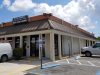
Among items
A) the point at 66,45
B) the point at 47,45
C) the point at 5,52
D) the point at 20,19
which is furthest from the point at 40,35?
the point at 66,45

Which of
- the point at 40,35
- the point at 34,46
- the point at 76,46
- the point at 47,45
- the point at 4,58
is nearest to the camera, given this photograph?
the point at 4,58

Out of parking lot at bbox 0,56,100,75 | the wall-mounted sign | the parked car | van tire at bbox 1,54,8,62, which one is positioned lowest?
parking lot at bbox 0,56,100,75

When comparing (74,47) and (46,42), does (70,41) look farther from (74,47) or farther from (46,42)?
(46,42)

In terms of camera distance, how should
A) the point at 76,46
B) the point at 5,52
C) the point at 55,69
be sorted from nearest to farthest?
the point at 55,69 → the point at 5,52 → the point at 76,46

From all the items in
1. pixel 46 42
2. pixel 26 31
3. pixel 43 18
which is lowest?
pixel 46 42

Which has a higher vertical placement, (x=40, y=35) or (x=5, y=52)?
(x=40, y=35)

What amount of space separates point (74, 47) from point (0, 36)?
11.9 metres

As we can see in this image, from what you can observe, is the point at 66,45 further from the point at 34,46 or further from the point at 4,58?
the point at 4,58

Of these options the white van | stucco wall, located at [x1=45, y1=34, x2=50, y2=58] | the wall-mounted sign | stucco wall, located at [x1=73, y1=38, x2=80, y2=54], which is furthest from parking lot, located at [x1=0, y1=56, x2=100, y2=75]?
stucco wall, located at [x1=73, y1=38, x2=80, y2=54]

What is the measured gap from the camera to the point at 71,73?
11961 millimetres

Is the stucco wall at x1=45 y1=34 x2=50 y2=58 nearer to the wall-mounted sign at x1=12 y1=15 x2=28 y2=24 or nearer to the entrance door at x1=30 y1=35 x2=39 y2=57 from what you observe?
the entrance door at x1=30 y1=35 x2=39 y2=57

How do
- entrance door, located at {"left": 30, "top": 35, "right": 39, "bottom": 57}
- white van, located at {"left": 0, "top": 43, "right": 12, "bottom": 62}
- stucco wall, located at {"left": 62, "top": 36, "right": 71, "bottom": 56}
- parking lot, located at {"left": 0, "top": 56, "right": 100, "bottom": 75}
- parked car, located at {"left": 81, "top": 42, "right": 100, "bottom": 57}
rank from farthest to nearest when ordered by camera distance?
stucco wall, located at {"left": 62, "top": 36, "right": 71, "bottom": 56}, parked car, located at {"left": 81, "top": 42, "right": 100, "bottom": 57}, entrance door, located at {"left": 30, "top": 35, "right": 39, "bottom": 57}, white van, located at {"left": 0, "top": 43, "right": 12, "bottom": 62}, parking lot, located at {"left": 0, "top": 56, "right": 100, "bottom": 75}

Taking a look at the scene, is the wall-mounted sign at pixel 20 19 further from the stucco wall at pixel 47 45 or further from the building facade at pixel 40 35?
the stucco wall at pixel 47 45

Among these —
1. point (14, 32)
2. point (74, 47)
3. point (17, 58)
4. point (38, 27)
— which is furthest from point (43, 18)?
point (74, 47)
